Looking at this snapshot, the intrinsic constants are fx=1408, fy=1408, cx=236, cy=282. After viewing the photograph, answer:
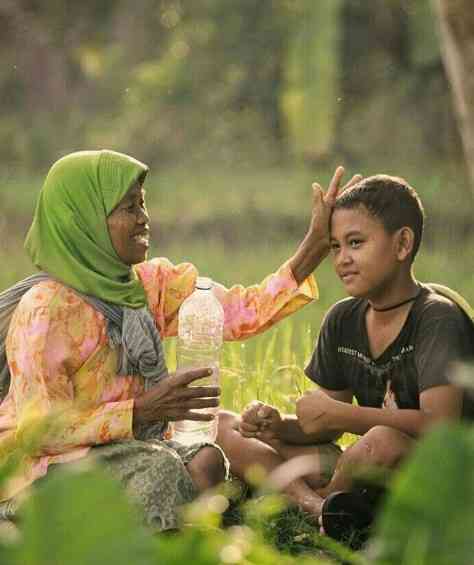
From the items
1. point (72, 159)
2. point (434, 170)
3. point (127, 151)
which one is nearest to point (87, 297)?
point (72, 159)

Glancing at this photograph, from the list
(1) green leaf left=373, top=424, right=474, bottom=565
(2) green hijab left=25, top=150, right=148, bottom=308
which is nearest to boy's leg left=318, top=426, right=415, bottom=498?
(2) green hijab left=25, top=150, right=148, bottom=308

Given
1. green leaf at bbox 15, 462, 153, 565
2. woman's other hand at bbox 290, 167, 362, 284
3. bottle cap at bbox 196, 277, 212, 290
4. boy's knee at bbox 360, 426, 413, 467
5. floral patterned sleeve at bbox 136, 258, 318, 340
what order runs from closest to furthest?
green leaf at bbox 15, 462, 153, 565
boy's knee at bbox 360, 426, 413, 467
woman's other hand at bbox 290, 167, 362, 284
bottle cap at bbox 196, 277, 212, 290
floral patterned sleeve at bbox 136, 258, 318, 340

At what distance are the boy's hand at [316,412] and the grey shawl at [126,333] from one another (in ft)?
1.52

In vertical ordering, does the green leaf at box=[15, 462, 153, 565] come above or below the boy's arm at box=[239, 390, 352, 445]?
above

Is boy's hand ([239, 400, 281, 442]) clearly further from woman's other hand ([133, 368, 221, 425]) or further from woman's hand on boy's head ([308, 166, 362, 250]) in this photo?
woman's hand on boy's head ([308, 166, 362, 250])

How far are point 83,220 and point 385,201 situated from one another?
0.84 meters

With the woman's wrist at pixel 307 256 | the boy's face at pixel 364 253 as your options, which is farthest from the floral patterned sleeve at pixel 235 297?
the boy's face at pixel 364 253

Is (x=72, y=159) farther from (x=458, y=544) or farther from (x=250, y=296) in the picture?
(x=458, y=544)

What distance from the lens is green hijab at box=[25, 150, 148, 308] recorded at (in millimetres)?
3893

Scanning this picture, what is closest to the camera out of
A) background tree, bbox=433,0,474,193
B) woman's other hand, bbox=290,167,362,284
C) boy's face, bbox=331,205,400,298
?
boy's face, bbox=331,205,400,298

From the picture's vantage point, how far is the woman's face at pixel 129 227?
3.91 metres

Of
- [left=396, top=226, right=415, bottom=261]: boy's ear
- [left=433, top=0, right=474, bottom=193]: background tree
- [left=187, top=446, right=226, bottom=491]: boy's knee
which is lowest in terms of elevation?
[left=187, top=446, right=226, bottom=491]: boy's knee

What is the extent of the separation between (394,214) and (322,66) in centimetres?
1247

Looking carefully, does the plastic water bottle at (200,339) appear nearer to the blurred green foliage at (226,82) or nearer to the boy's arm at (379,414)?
the boy's arm at (379,414)
